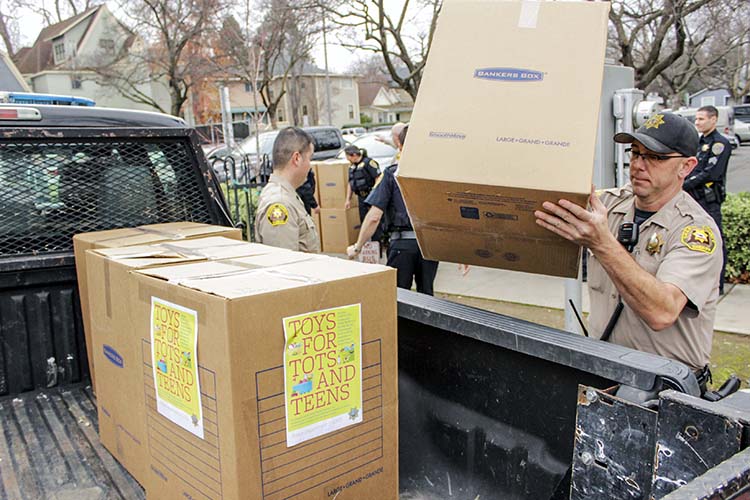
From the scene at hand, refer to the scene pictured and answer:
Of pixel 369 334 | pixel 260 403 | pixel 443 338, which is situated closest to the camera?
pixel 260 403

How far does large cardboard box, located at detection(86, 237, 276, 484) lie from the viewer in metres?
1.94

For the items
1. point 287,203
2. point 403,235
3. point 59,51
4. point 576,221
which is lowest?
point 403,235

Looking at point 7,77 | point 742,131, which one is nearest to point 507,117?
point 7,77

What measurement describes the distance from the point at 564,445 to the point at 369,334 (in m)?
Answer: 0.68

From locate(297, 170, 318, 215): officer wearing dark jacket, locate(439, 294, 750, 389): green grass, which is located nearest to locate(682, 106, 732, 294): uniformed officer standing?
locate(439, 294, 750, 389): green grass

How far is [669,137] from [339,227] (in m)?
7.51

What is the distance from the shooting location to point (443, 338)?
236 centimetres

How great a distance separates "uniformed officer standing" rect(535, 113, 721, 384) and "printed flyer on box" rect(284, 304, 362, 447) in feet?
2.66

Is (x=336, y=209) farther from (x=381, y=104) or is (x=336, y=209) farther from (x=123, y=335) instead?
(x=381, y=104)

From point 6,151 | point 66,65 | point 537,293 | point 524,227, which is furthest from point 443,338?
point 66,65

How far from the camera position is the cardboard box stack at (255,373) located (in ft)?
5.06

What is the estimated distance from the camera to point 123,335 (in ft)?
6.51

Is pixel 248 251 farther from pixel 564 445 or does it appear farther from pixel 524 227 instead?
pixel 564 445

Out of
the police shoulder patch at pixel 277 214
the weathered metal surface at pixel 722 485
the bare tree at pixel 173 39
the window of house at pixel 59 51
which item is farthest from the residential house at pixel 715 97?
the weathered metal surface at pixel 722 485
